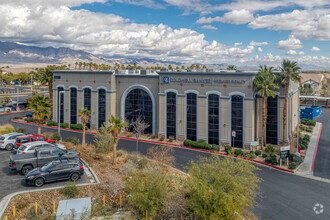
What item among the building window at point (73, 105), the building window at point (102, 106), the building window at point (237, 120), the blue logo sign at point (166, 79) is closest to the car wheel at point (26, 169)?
the building window at point (102, 106)

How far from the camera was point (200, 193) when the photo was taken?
539 inches

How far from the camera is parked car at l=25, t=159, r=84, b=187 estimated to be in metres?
19.5

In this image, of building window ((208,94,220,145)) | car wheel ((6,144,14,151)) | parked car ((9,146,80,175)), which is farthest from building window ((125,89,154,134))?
parked car ((9,146,80,175))

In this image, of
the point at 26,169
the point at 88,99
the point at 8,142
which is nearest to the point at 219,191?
Answer: the point at 26,169

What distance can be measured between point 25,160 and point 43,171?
3214 millimetres

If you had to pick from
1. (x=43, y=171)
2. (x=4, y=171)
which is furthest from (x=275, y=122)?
(x=4, y=171)

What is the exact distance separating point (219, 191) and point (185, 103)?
80.1 ft

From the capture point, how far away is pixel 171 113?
128 feet

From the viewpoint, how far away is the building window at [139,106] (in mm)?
41812

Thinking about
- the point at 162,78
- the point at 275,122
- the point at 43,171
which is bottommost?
the point at 43,171

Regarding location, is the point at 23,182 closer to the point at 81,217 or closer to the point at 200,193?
the point at 81,217

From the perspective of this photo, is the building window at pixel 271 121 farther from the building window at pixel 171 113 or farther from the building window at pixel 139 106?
the building window at pixel 139 106

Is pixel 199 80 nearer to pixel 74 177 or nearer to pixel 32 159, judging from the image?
pixel 74 177

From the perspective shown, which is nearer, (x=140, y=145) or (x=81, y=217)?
(x=81, y=217)
